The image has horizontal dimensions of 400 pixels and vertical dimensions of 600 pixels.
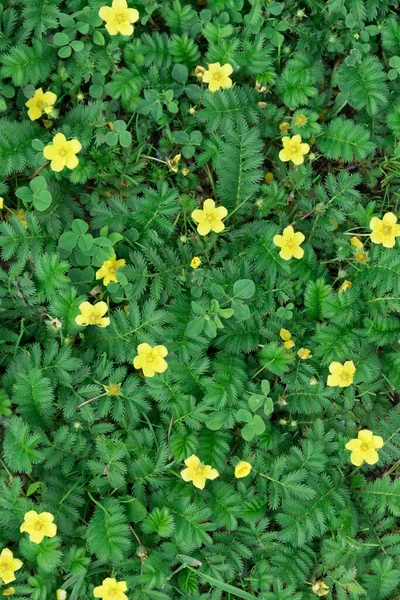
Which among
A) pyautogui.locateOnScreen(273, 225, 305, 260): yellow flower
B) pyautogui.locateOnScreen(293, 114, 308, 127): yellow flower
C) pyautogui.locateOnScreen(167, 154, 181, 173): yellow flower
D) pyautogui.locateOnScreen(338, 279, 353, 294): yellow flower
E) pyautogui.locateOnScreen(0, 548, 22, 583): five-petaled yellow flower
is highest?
pyautogui.locateOnScreen(293, 114, 308, 127): yellow flower

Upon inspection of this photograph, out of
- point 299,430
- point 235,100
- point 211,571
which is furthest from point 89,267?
point 211,571

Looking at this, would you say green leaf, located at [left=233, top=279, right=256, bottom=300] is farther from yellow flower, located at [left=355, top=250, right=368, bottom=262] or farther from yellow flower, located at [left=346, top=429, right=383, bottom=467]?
yellow flower, located at [left=346, top=429, right=383, bottom=467]

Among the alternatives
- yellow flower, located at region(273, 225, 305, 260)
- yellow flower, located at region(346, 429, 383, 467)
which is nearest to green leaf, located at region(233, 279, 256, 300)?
yellow flower, located at region(273, 225, 305, 260)

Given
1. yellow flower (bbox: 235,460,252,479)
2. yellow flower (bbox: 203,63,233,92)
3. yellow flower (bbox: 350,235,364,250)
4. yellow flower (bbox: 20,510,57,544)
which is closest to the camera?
yellow flower (bbox: 20,510,57,544)

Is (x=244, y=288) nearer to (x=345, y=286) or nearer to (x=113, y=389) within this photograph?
(x=345, y=286)

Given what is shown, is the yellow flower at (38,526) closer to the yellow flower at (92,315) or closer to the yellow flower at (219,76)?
the yellow flower at (92,315)
